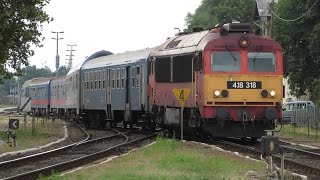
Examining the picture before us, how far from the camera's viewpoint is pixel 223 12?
76312 mm

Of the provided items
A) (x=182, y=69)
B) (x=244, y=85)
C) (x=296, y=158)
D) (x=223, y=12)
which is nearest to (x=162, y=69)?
(x=182, y=69)

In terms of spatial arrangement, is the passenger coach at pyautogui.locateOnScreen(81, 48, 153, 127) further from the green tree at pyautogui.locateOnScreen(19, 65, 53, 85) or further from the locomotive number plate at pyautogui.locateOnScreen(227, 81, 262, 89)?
the green tree at pyautogui.locateOnScreen(19, 65, 53, 85)

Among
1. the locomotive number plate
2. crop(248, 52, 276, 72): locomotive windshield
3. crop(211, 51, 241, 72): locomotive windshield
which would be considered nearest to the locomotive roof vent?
crop(211, 51, 241, 72): locomotive windshield

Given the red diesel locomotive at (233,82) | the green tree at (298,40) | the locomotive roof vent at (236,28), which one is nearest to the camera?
the red diesel locomotive at (233,82)

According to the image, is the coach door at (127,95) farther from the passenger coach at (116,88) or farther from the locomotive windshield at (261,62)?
the locomotive windshield at (261,62)

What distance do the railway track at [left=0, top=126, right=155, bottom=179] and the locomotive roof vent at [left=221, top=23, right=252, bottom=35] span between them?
4762mm

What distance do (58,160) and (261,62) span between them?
273 inches

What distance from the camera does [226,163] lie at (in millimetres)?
14891

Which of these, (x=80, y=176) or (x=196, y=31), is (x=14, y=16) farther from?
(x=80, y=176)

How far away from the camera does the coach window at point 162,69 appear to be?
74.9ft

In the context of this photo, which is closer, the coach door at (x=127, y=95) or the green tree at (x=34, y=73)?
the coach door at (x=127, y=95)

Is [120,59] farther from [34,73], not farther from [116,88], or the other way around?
[34,73]

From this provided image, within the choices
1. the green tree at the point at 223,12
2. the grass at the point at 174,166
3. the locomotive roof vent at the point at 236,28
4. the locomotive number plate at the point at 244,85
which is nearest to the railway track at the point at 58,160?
the grass at the point at 174,166

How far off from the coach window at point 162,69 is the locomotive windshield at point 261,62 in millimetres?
3283
